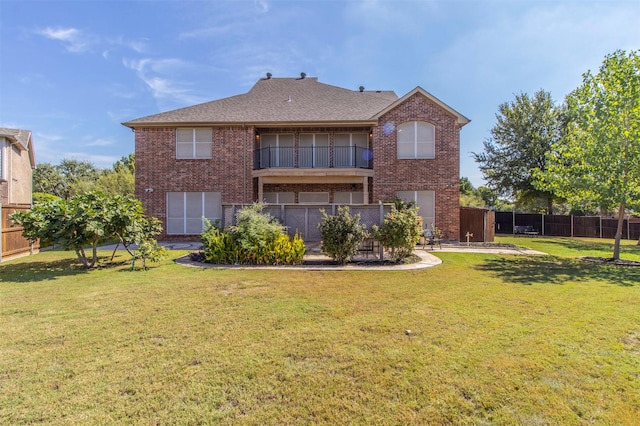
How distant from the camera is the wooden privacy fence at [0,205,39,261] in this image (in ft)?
31.6

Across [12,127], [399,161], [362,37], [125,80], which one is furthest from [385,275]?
[12,127]

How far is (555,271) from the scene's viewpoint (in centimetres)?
820

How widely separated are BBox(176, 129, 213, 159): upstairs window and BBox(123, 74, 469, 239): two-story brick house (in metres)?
0.05

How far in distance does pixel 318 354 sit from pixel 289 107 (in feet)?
49.3

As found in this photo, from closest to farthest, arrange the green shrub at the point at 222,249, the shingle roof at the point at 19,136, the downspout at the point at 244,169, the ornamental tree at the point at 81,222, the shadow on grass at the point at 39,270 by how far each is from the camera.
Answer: the shadow on grass at the point at 39,270 < the ornamental tree at the point at 81,222 < the green shrub at the point at 222,249 < the downspout at the point at 244,169 < the shingle roof at the point at 19,136

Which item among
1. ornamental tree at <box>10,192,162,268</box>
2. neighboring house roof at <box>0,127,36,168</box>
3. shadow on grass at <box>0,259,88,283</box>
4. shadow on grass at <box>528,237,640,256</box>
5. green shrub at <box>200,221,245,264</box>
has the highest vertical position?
neighboring house roof at <box>0,127,36,168</box>

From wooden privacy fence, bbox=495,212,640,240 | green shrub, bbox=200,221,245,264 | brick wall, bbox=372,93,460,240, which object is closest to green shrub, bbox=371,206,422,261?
green shrub, bbox=200,221,245,264

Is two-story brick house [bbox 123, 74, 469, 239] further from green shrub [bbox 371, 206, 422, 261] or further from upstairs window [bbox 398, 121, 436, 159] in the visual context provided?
green shrub [bbox 371, 206, 422, 261]

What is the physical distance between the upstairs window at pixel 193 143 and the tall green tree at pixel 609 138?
15348mm

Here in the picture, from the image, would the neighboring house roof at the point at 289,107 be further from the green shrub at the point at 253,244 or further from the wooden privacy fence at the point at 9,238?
the green shrub at the point at 253,244

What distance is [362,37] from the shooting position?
41.3 ft

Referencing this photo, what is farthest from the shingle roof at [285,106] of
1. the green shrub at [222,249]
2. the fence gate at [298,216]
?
the green shrub at [222,249]

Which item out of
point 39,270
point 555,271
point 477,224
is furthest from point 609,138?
point 39,270

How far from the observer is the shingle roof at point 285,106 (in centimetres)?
1485
